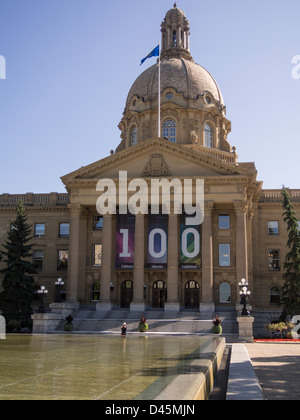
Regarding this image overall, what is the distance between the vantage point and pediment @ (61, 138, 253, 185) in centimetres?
4816

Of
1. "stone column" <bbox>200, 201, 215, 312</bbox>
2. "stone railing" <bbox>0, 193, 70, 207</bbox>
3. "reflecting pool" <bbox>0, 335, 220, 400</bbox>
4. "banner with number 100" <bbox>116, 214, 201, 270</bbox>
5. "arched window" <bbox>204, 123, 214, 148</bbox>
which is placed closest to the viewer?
"reflecting pool" <bbox>0, 335, 220, 400</bbox>

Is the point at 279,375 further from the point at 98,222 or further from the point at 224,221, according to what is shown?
the point at 98,222

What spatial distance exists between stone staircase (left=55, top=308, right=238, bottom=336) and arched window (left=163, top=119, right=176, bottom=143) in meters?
23.2

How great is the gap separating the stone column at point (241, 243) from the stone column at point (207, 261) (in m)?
2.40

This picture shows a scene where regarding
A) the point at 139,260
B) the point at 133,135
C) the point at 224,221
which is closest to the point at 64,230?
the point at 139,260

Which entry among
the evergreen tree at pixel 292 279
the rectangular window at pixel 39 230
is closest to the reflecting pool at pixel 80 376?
the evergreen tree at pixel 292 279

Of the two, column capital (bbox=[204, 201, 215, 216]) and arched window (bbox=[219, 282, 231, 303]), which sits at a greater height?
column capital (bbox=[204, 201, 215, 216])

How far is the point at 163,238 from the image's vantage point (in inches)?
1937

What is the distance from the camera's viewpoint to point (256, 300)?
53875 millimetres

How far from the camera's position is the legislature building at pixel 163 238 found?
155 feet

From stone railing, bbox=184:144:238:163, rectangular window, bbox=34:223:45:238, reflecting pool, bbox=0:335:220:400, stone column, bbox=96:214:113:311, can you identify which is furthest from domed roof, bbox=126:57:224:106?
reflecting pool, bbox=0:335:220:400

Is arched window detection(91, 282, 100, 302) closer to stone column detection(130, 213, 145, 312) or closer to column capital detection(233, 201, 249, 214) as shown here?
stone column detection(130, 213, 145, 312)
